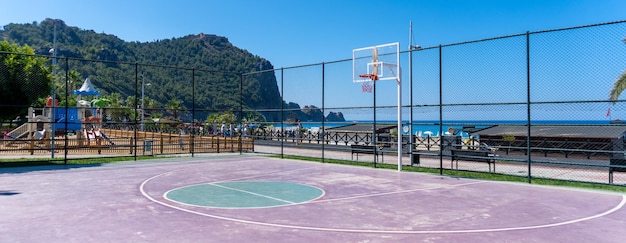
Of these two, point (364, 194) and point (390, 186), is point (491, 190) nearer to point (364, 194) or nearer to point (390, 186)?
point (390, 186)

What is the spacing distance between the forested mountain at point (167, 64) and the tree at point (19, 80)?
136ft

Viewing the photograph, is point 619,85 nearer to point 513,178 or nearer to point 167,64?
point 513,178

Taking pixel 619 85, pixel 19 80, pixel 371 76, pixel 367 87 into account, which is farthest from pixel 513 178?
pixel 19 80

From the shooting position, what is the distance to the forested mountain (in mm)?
72688

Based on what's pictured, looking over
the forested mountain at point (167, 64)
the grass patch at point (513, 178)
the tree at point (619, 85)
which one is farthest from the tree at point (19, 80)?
the forested mountain at point (167, 64)

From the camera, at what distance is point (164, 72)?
8594cm

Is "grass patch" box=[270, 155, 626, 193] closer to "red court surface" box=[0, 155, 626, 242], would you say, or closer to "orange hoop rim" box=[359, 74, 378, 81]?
"red court surface" box=[0, 155, 626, 242]

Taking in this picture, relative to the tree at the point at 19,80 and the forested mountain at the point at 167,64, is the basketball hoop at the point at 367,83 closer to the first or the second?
the tree at the point at 19,80

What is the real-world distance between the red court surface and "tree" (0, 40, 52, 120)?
4763 mm

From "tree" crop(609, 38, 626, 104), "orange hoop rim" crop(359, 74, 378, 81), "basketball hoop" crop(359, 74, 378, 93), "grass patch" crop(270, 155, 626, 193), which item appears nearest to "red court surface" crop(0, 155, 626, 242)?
"grass patch" crop(270, 155, 626, 193)

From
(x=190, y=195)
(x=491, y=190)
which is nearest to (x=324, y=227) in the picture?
(x=190, y=195)

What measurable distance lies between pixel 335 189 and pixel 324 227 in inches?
153

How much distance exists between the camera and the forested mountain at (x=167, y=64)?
72.7m

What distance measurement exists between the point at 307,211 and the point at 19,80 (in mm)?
14373
